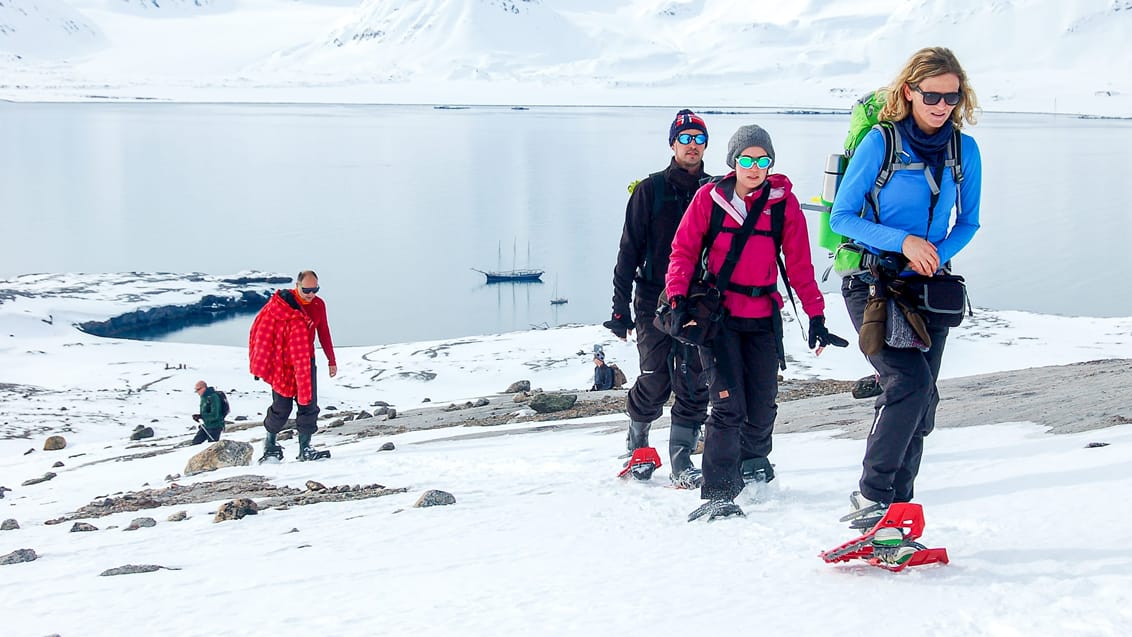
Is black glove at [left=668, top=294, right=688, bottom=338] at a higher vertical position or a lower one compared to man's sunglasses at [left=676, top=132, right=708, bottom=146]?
lower

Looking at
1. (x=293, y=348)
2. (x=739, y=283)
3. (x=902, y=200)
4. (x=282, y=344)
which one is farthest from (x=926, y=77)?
(x=282, y=344)

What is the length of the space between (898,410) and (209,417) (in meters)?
9.60

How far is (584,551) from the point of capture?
16.4 ft

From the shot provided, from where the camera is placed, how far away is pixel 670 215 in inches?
252

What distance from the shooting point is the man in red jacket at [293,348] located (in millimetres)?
9492

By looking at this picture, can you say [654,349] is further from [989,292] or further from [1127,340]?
[989,292]

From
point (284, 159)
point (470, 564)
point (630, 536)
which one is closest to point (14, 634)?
point (470, 564)

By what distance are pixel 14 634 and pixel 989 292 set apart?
1747 inches

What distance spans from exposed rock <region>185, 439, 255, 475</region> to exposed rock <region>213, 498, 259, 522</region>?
3.11 m

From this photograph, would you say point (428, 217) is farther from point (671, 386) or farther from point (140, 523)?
point (671, 386)

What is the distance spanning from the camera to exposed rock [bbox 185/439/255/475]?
976 centimetres

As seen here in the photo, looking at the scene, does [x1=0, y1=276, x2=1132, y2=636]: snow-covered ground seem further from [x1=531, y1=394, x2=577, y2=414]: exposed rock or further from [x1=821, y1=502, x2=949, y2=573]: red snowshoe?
[x1=531, y1=394, x2=577, y2=414]: exposed rock

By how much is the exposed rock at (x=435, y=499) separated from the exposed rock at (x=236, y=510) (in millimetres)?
1044

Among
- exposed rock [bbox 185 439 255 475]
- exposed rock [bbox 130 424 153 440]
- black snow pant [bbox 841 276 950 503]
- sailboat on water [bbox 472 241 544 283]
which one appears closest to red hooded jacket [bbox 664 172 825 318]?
black snow pant [bbox 841 276 950 503]
